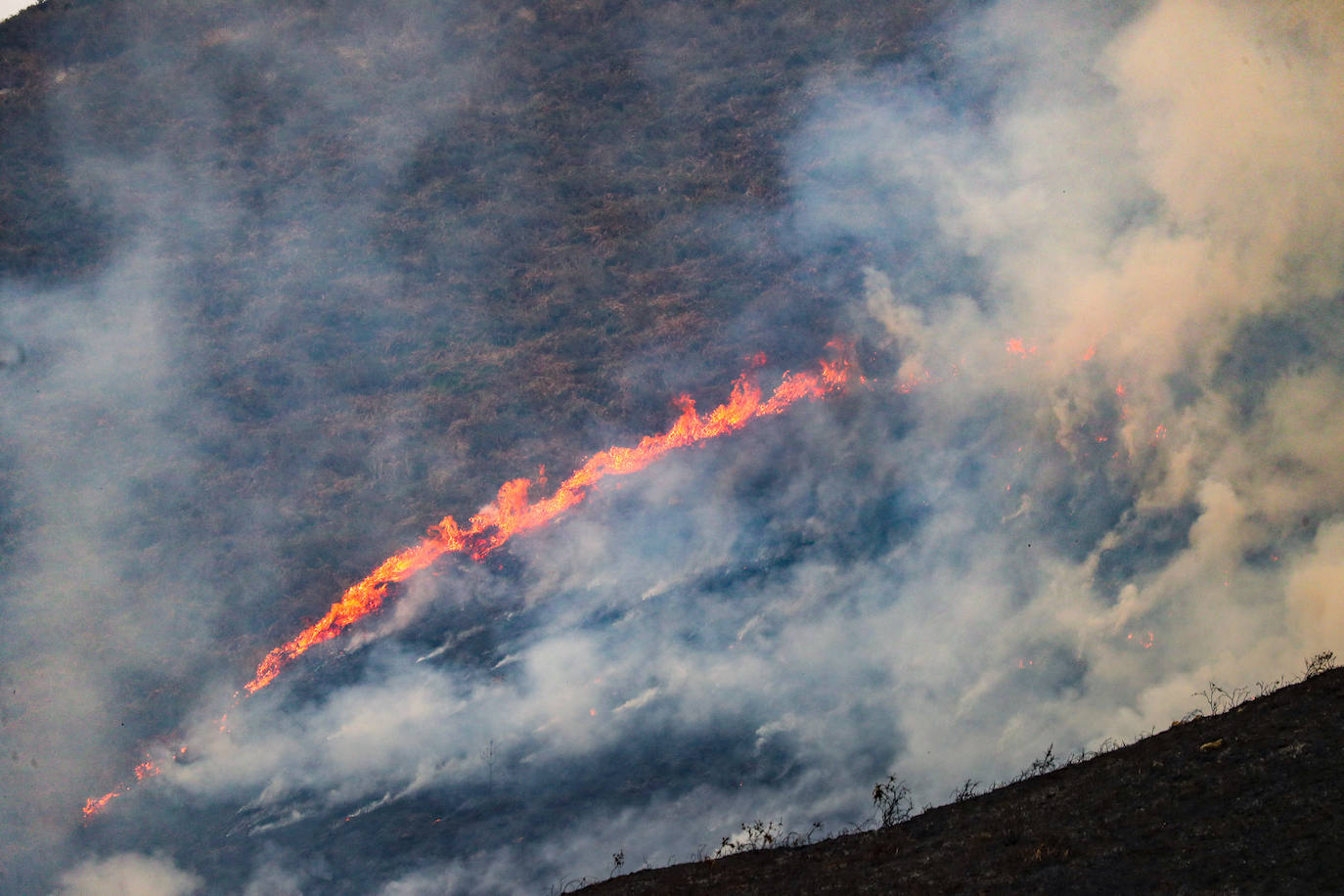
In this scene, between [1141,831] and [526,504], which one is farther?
[526,504]

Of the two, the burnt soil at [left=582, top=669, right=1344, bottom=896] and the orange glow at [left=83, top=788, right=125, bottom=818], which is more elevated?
the orange glow at [left=83, top=788, right=125, bottom=818]

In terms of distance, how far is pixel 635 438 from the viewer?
1169 inches

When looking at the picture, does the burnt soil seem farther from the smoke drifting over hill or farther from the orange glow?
the orange glow

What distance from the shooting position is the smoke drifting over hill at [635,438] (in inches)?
951

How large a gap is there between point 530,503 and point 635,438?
3495 mm

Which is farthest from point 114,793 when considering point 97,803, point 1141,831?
point 1141,831

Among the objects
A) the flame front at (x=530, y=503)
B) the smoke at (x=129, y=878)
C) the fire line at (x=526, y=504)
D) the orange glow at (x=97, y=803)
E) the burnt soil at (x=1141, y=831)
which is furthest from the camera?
the flame front at (x=530, y=503)

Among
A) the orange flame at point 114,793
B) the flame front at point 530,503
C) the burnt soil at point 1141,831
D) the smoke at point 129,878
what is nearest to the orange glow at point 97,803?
the orange flame at point 114,793

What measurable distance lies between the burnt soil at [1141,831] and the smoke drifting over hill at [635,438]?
20.3ft

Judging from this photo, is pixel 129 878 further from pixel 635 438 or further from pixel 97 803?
pixel 635 438

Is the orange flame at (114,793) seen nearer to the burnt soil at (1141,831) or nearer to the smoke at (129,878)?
the smoke at (129,878)

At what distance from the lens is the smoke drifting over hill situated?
79.3 feet

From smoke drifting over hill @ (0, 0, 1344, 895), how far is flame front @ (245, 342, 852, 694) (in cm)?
45

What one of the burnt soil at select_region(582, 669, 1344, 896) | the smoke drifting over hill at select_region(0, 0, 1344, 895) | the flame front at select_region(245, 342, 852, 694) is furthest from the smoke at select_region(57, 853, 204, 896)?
the burnt soil at select_region(582, 669, 1344, 896)
